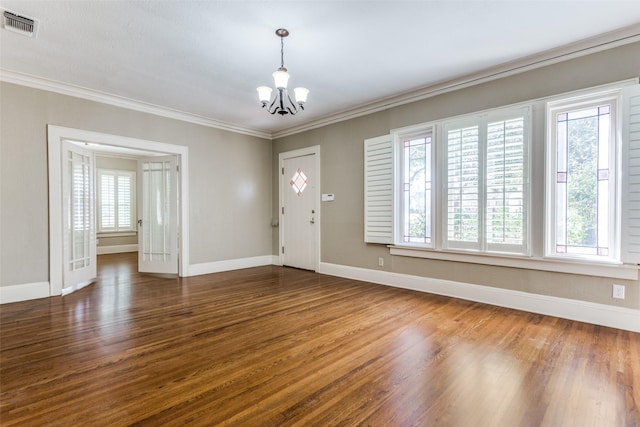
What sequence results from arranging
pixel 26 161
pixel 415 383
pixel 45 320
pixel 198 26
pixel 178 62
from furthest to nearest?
pixel 26 161 < pixel 178 62 < pixel 45 320 < pixel 198 26 < pixel 415 383

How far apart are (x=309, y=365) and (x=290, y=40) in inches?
113

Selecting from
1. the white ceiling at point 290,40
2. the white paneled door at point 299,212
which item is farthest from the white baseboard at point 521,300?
the white ceiling at point 290,40

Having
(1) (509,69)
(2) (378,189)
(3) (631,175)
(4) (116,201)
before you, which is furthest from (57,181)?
(3) (631,175)

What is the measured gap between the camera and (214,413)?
5.43ft

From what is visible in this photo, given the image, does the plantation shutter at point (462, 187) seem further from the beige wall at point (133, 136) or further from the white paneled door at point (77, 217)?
the white paneled door at point (77, 217)

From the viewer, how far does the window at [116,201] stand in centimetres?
820

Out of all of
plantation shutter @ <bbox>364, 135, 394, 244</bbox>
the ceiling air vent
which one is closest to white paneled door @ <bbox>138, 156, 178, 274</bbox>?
the ceiling air vent

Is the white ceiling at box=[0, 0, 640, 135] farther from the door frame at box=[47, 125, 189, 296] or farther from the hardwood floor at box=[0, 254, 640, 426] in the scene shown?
the hardwood floor at box=[0, 254, 640, 426]

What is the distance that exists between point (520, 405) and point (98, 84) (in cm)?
540

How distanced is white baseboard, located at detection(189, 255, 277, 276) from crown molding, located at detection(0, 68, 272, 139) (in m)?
2.53

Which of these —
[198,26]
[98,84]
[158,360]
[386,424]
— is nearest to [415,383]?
[386,424]

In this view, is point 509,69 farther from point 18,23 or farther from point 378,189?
point 18,23

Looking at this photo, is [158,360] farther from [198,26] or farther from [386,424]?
[198,26]

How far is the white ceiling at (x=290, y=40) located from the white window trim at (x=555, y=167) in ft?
1.82
